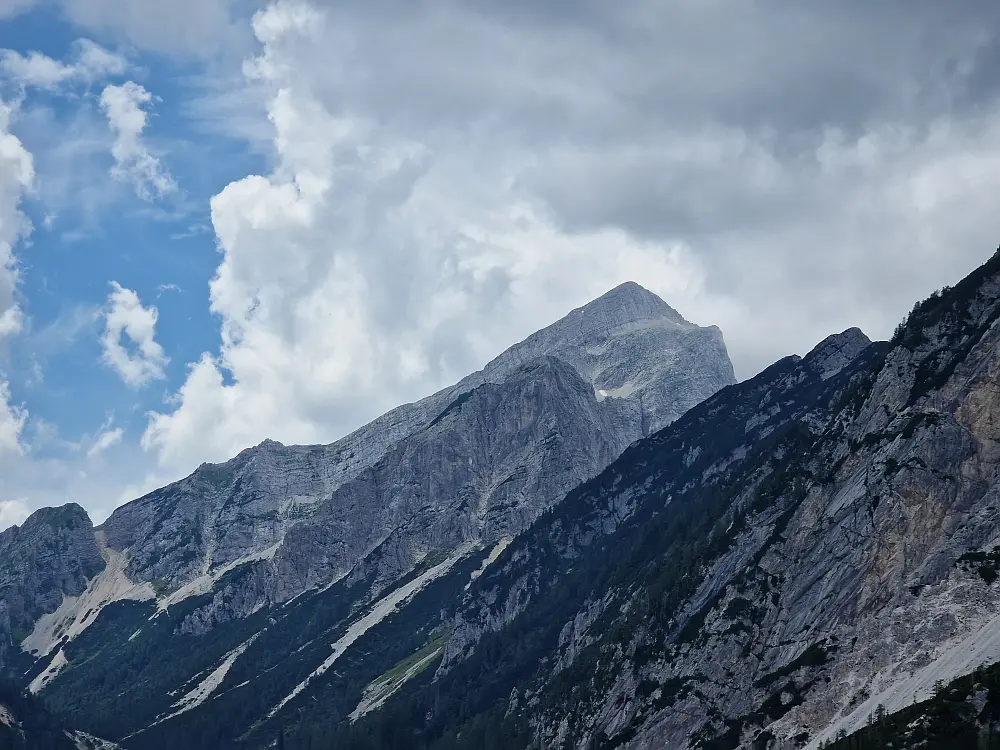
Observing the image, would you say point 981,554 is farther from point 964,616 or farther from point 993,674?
point 993,674

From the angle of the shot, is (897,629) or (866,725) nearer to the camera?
(866,725)

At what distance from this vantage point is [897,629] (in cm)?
18962

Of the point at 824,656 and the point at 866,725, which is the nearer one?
the point at 866,725

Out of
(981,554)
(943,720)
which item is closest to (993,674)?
(943,720)

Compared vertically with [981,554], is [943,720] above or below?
below

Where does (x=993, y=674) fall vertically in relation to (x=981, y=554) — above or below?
below

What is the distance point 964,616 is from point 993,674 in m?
25.7

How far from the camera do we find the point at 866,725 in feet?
555

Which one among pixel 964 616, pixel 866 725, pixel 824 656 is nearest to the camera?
pixel 866 725

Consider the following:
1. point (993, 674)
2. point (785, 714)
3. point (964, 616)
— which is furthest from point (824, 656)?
point (993, 674)

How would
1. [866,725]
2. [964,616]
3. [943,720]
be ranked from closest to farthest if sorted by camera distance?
[943,720] < [866,725] < [964,616]

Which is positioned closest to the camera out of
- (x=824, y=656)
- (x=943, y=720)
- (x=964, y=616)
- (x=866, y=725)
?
(x=943, y=720)

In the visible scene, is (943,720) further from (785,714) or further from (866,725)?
(785,714)

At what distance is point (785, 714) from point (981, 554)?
42.0m
